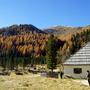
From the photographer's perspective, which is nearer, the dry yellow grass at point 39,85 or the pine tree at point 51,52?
the dry yellow grass at point 39,85

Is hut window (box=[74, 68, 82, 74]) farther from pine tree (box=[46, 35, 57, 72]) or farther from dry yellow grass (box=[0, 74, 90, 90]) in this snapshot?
pine tree (box=[46, 35, 57, 72])

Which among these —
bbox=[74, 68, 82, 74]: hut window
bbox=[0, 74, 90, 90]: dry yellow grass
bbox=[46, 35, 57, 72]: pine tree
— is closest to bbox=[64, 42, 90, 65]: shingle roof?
bbox=[74, 68, 82, 74]: hut window

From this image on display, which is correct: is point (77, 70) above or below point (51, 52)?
below

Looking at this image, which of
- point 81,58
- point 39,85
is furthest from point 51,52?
point 39,85

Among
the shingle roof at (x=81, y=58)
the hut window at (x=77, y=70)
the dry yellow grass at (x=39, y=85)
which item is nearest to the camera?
the dry yellow grass at (x=39, y=85)

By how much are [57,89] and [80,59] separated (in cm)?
2281

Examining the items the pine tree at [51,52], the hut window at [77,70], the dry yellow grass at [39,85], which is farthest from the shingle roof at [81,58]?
the pine tree at [51,52]

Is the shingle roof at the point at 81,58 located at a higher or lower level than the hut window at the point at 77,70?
higher

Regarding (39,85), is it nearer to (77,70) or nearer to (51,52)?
(77,70)

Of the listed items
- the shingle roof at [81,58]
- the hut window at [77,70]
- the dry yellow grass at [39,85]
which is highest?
the shingle roof at [81,58]

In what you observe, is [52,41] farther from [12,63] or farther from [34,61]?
[34,61]

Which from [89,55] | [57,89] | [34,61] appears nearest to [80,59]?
[89,55]

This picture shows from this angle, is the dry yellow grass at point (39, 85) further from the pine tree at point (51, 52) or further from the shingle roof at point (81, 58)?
the pine tree at point (51, 52)

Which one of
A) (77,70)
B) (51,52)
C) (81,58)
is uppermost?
(51,52)
